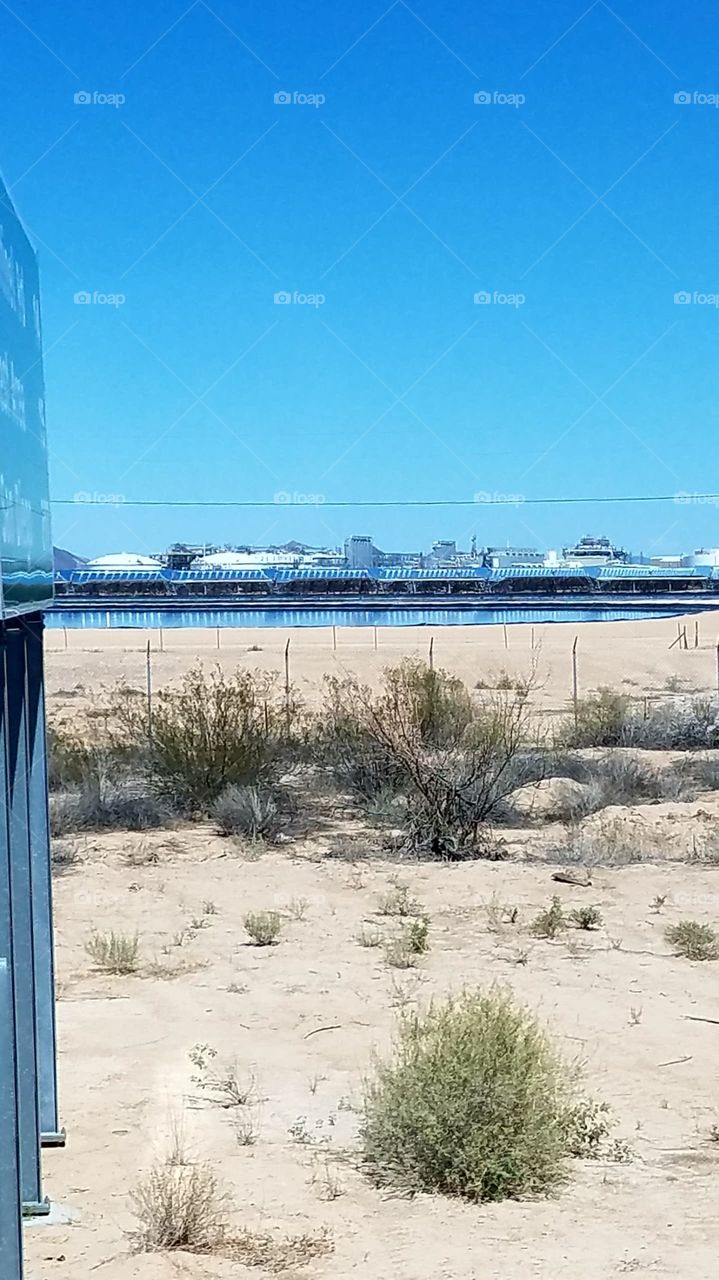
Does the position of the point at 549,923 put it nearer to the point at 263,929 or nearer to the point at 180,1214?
the point at 263,929

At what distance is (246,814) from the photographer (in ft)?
57.4

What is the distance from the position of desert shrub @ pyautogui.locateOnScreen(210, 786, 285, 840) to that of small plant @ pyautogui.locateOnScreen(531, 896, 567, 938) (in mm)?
5041

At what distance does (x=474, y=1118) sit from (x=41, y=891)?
2.47m

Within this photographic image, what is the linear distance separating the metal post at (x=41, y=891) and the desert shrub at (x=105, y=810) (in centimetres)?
977

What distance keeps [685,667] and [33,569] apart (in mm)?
42328

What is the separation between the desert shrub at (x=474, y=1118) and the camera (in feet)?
22.5

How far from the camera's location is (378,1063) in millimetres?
7988

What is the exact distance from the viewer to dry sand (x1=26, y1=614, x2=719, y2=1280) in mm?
6332

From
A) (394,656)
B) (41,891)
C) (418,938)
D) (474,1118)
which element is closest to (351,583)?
(394,656)

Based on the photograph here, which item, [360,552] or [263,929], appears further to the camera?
[360,552]

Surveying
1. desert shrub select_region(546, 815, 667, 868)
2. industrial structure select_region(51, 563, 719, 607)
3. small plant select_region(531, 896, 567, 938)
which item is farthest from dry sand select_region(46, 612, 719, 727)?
small plant select_region(531, 896, 567, 938)

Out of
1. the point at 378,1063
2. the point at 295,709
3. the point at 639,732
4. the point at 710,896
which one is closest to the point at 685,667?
the point at 639,732

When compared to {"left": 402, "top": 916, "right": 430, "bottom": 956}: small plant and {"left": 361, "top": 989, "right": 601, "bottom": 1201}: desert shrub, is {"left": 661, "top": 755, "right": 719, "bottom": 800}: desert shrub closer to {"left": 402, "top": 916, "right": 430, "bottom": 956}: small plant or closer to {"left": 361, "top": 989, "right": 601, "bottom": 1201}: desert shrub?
{"left": 402, "top": 916, "right": 430, "bottom": 956}: small plant

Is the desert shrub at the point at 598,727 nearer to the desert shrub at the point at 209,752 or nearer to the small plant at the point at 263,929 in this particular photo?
the desert shrub at the point at 209,752
